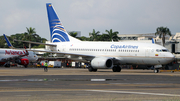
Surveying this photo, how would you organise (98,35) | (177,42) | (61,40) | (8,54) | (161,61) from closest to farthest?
(161,61) → (61,40) → (8,54) → (177,42) → (98,35)

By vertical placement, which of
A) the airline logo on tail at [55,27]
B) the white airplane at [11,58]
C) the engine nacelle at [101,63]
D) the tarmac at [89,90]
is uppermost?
the airline logo on tail at [55,27]

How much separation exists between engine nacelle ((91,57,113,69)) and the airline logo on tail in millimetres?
10836

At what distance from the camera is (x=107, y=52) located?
44.2m

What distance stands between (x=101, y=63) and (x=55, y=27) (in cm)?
1407

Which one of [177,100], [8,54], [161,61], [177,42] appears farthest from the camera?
[177,42]

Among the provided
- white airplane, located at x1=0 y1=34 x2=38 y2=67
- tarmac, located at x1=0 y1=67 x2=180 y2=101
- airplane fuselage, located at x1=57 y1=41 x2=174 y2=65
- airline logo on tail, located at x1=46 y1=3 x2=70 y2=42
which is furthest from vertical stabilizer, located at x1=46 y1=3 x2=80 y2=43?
tarmac, located at x1=0 y1=67 x2=180 y2=101

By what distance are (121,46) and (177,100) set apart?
31348 mm

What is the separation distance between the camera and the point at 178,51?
97750 millimetres

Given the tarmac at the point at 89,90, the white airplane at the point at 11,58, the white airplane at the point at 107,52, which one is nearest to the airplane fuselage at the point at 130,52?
the white airplane at the point at 107,52

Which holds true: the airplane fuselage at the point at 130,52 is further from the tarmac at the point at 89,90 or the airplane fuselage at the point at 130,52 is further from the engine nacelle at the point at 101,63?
the tarmac at the point at 89,90

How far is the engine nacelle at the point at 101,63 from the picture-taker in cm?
4179

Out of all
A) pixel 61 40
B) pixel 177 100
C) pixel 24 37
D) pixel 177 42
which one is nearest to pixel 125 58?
pixel 61 40

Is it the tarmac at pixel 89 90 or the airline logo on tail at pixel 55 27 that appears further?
the airline logo on tail at pixel 55 27

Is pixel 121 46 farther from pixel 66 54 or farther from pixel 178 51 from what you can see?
pixel 178 51
